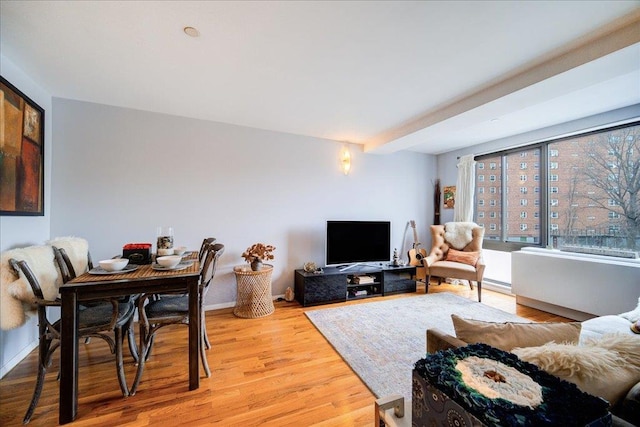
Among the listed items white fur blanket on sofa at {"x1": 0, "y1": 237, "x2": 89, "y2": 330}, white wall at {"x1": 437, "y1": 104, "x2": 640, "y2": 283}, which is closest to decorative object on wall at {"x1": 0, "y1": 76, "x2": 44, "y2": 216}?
white fur blanket on sofa at {"x1": 0, "y1": 237, "x2": 89, "y2": 330}

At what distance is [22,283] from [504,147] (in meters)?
5.54

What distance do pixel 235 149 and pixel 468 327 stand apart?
3175 millimetres

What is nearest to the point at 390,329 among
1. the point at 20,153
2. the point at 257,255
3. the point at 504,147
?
the point at 257,255

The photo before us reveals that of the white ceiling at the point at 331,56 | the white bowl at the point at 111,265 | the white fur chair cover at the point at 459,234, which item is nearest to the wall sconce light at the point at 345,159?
the white ceiling at the point at 331,56

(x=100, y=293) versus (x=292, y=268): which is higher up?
(x=100, y=293)

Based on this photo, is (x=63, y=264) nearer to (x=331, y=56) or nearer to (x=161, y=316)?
(x=161, y=316)

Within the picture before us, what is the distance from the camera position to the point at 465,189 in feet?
14.6

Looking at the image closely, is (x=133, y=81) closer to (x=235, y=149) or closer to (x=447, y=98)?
(x=235, y=149)

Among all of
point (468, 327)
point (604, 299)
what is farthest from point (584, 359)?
point (604, 299)

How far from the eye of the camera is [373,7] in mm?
1494

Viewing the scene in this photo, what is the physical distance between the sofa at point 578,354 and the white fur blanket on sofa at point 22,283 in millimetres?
2547

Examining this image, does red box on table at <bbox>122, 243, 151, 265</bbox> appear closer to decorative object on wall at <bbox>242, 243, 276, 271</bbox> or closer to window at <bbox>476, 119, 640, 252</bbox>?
decorative object on wall at <bbox>242, 243, 276, 271</bbox>

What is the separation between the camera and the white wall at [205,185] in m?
2.75

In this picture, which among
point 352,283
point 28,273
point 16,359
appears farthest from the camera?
point 352,283
